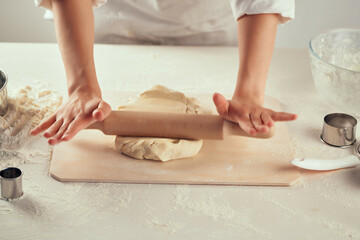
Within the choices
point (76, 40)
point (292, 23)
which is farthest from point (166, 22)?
point (292, 23)

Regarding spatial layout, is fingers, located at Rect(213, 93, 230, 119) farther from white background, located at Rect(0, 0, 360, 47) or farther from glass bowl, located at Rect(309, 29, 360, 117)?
white background, located at Rect(0, 0, 360, 47)

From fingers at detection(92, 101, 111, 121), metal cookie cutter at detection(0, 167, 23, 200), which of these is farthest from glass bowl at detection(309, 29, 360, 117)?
metal cookie cutter at detection(0, 167, 23, 200)

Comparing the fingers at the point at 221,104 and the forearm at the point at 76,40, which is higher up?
the forearm at the point at 76,40

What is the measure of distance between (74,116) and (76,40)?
0.24m

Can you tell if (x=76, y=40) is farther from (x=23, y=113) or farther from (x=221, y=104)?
(x=221, y=104)

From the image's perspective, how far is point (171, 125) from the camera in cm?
127

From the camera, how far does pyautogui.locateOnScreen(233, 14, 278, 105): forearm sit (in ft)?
4.49

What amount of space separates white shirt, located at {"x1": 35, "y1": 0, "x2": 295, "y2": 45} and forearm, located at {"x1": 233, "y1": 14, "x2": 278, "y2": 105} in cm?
36

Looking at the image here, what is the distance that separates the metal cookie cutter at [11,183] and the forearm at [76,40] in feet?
1.00

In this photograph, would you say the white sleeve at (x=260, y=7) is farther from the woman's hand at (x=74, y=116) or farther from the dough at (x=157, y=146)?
the woman's hand at (x=74, y=116)

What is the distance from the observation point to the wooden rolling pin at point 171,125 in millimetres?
1267

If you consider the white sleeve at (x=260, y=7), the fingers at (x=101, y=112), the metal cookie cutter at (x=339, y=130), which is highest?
the white sleeve at (x=260, y=7)

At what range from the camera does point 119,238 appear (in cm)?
104

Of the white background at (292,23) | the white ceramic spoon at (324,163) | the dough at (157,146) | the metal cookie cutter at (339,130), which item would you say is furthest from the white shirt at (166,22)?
the white background at (292,23)
